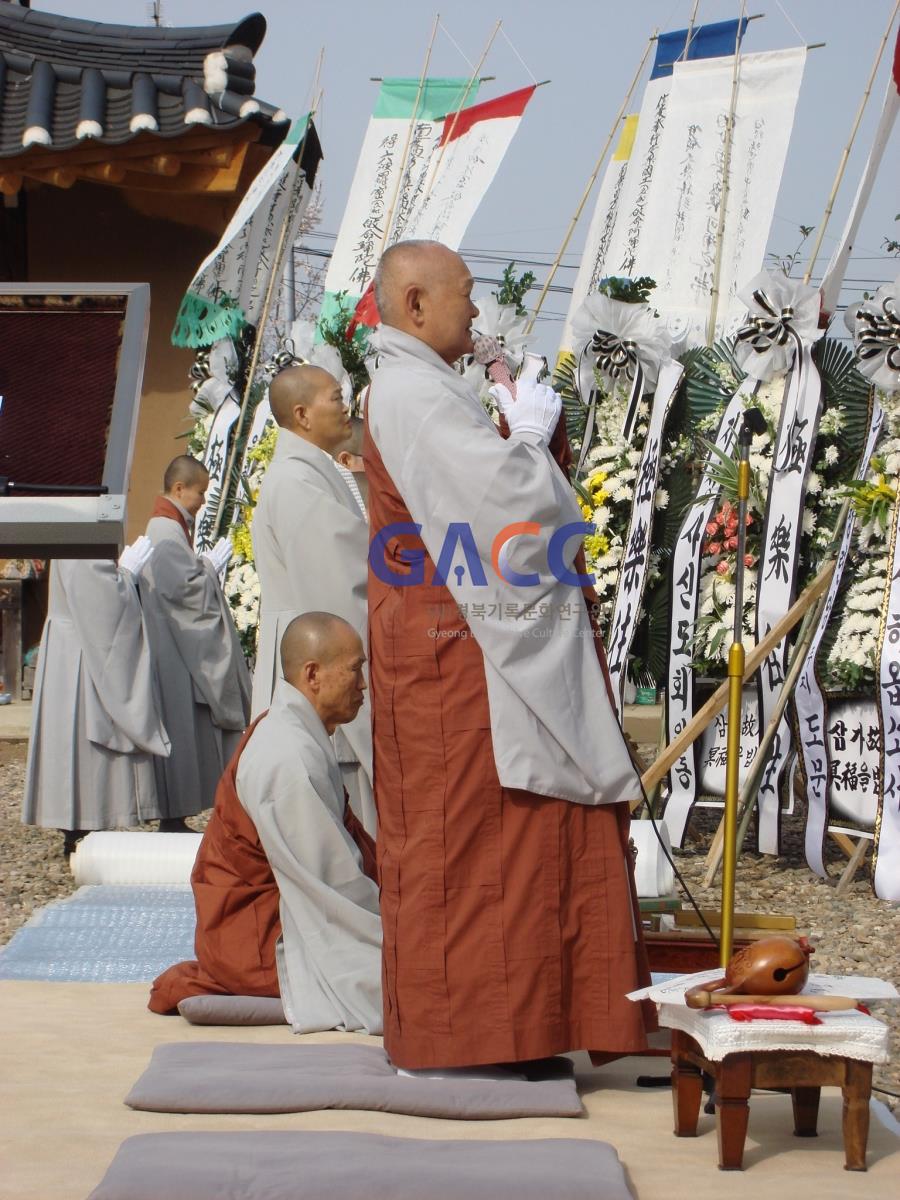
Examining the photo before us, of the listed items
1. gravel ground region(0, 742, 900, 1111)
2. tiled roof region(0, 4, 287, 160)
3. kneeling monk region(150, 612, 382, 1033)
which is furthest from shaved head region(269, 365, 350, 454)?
tiled roof region(0, 4, 287, 160)

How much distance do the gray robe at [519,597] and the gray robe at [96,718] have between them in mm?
4074

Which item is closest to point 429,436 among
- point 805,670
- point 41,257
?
point 805,670

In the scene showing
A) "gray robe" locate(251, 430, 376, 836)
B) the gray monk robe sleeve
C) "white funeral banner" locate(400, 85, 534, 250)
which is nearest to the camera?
"gray robe" locate(251, 430, 376, 836)

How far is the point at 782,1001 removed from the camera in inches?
111

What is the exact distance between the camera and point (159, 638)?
764 centimetres

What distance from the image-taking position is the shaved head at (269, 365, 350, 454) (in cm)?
501

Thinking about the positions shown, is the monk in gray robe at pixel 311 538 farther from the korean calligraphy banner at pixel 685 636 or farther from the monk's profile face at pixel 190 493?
the monk's profile face at pixel 190 493

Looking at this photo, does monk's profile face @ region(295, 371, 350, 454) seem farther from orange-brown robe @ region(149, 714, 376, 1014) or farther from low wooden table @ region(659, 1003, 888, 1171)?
low wooden table @ region(659, 1003, 888, 1171)

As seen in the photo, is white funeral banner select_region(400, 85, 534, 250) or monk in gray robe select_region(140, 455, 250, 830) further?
white funeral banner select_region(400, 85, 534, 250)

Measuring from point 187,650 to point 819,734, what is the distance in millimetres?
3117

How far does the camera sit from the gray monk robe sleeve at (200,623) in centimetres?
767

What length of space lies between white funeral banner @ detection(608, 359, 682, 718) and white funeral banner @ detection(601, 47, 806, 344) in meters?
1.11

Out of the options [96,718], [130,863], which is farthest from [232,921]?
[96,718]

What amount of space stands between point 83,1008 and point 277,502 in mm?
1651
